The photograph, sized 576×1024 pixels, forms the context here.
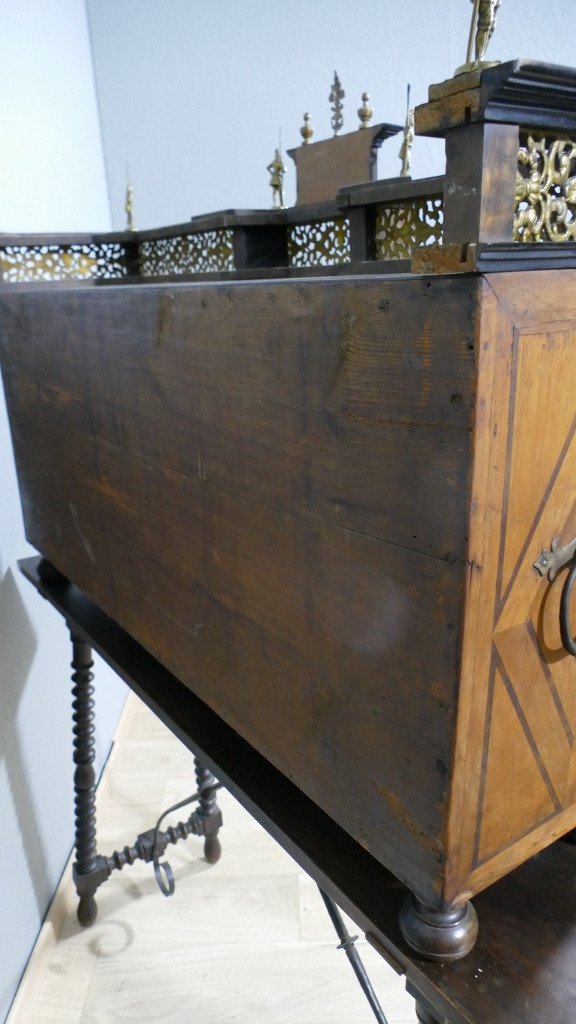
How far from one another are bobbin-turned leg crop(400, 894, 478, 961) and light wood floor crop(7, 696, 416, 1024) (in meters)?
1.02

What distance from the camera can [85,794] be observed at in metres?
1.59

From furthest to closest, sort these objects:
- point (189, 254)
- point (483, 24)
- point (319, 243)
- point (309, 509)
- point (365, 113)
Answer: point (189, 254), point (365, 113), point (319, 243), point (309, 509), point (483, 24)

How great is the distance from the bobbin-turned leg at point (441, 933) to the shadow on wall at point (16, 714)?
1.05 meters

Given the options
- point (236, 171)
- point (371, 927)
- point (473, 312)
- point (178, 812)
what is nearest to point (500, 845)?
point (371, 927)

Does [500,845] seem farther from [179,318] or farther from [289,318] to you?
[179,318]

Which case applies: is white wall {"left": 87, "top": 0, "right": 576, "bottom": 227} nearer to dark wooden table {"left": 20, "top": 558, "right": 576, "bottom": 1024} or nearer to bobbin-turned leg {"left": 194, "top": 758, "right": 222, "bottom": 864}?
bobbin-turned leg {"left": 194, "top": 758, "right": 222, "bottom": 864}

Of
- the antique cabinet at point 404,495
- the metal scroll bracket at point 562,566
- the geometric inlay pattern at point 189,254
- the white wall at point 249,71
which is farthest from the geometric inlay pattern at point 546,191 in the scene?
the white wall at point 249,71

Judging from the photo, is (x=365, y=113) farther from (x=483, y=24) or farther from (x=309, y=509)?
(x=309, y=509)

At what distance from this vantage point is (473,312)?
419 mm

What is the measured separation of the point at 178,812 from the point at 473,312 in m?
1.88

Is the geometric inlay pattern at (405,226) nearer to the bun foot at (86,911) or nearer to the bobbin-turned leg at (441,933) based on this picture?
the bobbin-turned leg at (441,933)

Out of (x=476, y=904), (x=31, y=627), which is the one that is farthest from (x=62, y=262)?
(x=476, y=904)

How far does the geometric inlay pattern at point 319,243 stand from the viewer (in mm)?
1061

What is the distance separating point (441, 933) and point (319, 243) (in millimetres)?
919
